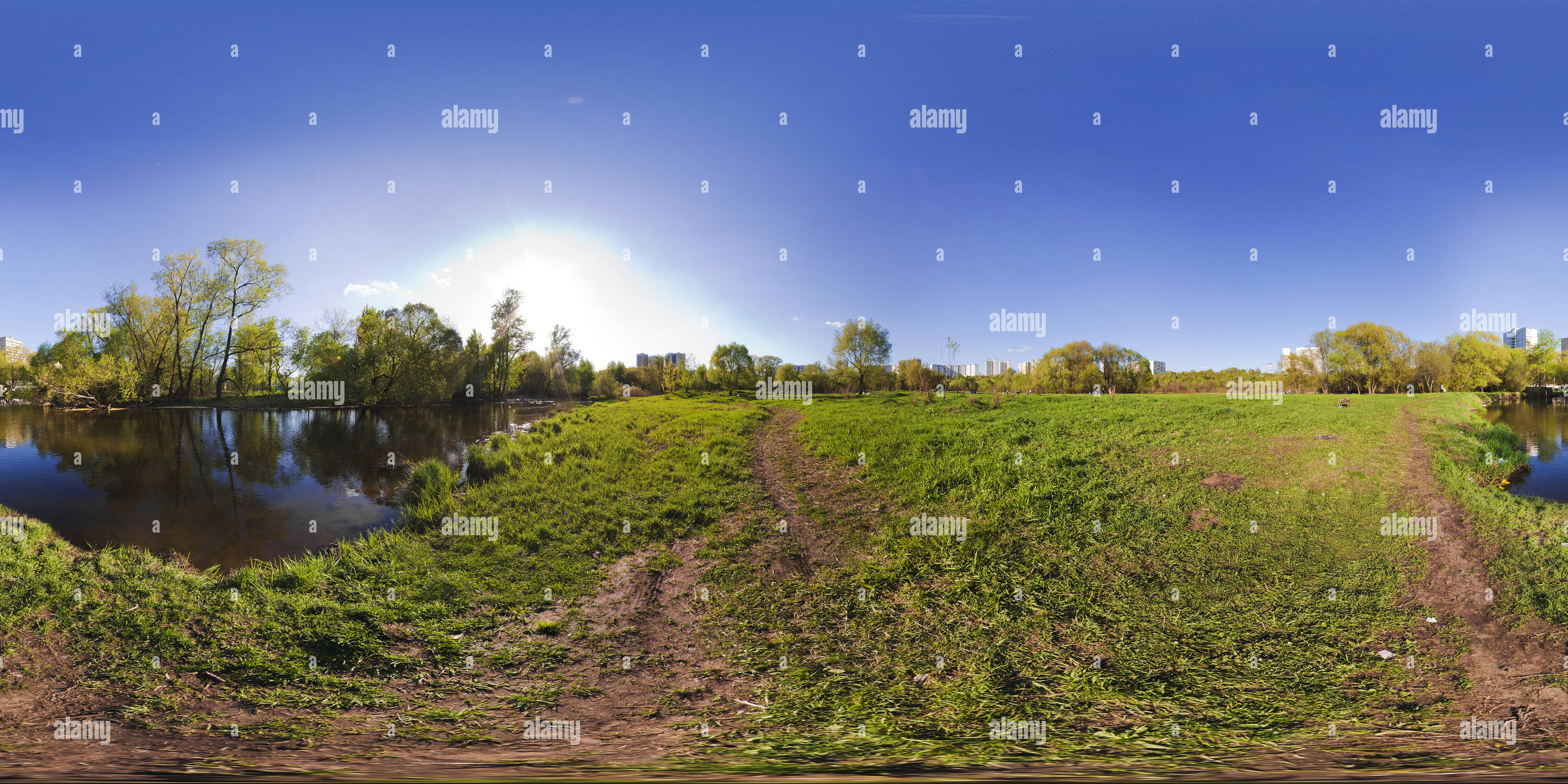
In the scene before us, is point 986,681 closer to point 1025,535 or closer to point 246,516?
point 1025,535

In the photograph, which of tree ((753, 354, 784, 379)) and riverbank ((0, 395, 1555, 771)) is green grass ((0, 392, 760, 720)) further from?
tree ((753, 354, 784, 379))

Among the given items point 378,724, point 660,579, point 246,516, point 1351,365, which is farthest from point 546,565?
point 1351,365

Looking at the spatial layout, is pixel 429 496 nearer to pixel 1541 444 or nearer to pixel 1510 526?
pixel 1510 526

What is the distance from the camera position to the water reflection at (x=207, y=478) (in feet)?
27.3

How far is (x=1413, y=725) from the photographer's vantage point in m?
3.41

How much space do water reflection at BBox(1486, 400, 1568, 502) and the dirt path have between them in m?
8.34

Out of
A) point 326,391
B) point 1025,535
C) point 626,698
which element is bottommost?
point 626,698

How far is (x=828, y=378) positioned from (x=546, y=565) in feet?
137

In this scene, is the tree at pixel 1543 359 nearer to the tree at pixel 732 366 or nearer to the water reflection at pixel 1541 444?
the water reflection at pixel 1541 444

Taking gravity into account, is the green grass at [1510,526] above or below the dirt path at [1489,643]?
above

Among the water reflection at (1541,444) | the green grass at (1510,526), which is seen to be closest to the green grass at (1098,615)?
the green grass at (1510,526)

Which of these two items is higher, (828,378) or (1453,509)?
(828,378)

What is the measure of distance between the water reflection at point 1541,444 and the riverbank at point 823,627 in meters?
5.28

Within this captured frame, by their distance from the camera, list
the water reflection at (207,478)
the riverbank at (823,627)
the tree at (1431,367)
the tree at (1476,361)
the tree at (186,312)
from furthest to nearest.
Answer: the tree at (1476,361) → the tree at (1431,367) → the tree at (186,312) → the water reflection at (207,478) → the riverbank at (823,627)
